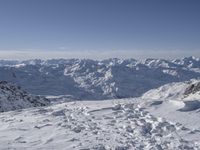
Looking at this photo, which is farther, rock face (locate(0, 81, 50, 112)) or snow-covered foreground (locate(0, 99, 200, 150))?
rock face (locate(0, 81, 50, 112))

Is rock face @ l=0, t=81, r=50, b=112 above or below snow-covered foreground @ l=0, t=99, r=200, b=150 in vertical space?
below

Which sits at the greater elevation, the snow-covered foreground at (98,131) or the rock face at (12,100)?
the snow-covered foreground at (98,131)

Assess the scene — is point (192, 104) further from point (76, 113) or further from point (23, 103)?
point (23, 103)

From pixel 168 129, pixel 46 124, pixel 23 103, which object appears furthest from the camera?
pixel 23 103

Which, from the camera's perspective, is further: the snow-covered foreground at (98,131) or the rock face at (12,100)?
the rock face at (12,100)

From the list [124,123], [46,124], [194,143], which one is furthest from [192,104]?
[46,124]

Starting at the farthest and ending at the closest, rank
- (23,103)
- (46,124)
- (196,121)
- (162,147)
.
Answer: (23,103), (46,124), (196,121), (162,147)

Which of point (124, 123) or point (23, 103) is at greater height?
point (124, 123)

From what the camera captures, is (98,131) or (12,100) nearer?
(98,131)
